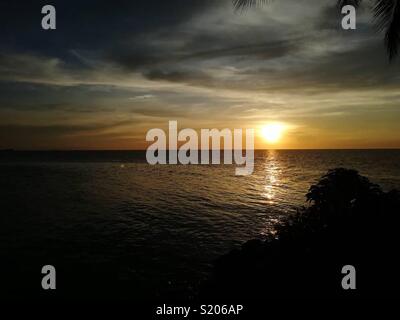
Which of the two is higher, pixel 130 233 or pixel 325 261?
pixel 325 261

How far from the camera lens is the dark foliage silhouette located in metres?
6.74

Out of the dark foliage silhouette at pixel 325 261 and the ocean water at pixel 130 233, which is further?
the ocean water at pixel 130 233

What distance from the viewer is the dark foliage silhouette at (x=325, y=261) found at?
6738 millimetres

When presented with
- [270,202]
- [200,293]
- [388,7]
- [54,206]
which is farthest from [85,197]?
[388,7]

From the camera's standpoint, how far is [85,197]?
31.9m

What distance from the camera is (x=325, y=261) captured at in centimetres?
784

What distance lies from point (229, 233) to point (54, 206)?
18.2 metres

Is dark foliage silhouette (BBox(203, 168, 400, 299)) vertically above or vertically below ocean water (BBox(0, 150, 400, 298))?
above

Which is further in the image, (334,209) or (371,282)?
(334,209)

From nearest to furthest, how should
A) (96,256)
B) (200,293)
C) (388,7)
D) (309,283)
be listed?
1. (309,283)
2. (388,7)
3. (200,293)
4. (96,256)

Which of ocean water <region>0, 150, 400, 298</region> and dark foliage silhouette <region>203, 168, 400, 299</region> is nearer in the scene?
dark foliage silhouette <region>203, 168, 400, 299</region>

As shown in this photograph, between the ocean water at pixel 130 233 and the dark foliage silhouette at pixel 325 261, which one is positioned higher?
the dark foliage silhouette at pixel 325 261

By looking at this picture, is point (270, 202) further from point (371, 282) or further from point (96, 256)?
point (371, 282)

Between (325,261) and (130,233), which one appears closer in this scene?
(325,261)
